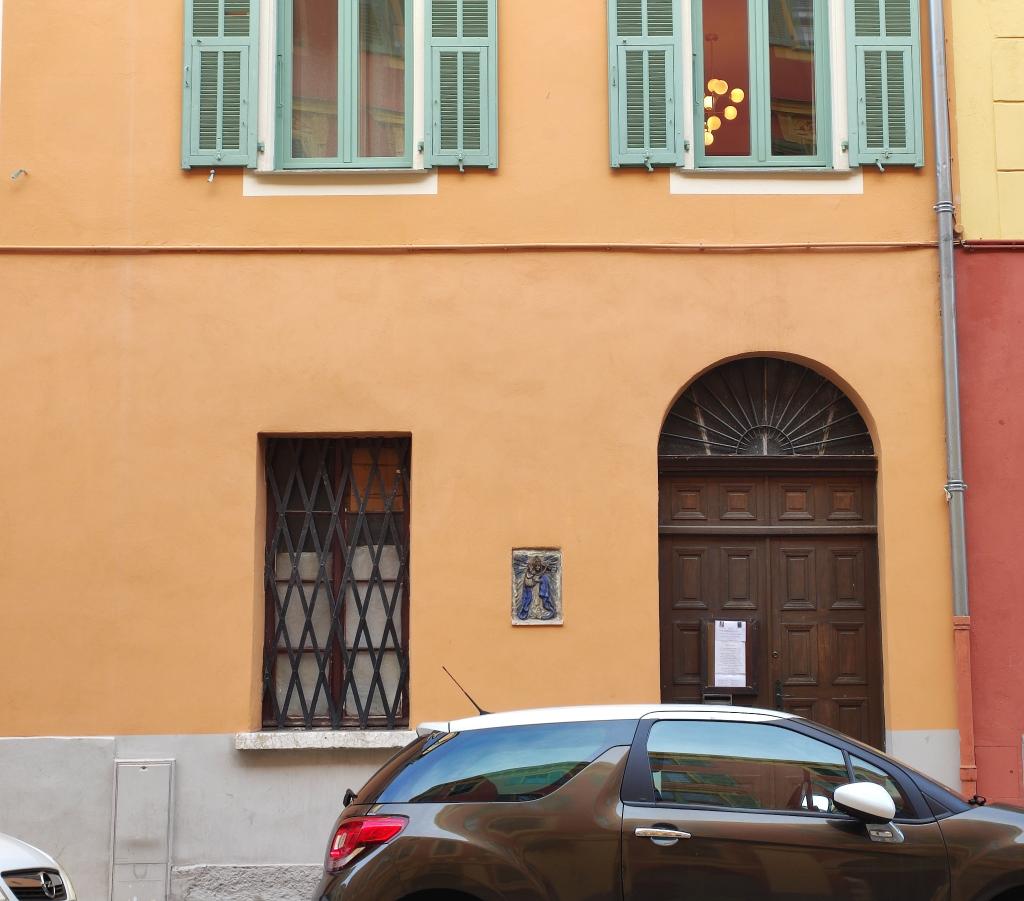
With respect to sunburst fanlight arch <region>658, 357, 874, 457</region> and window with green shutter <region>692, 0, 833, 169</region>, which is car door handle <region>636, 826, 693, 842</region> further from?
window with green shutter <region>692, 0, 833, 169</region>

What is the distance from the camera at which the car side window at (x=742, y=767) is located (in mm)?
5848

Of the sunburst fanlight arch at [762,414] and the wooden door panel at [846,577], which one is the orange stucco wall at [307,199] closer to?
the sunburst fanlight arch at [762,414]

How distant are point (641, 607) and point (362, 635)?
2.04 metres

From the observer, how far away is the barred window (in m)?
9.56

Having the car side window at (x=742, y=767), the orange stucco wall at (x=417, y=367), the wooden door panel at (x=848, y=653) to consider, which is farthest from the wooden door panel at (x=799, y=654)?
the car side window at (x=742, y=767)

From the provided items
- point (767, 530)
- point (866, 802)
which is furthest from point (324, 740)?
point (866, 802)

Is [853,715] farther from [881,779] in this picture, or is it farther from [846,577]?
[881,779]

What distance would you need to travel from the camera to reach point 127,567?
939 cm

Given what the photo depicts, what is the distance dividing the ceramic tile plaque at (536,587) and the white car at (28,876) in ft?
12.2

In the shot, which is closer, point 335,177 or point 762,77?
point 335,177

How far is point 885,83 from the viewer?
32.3ft

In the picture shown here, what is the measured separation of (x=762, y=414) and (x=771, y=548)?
1.01m

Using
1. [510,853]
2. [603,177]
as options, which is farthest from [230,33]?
[510,853]

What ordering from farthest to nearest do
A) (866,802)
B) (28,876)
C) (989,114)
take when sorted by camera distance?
(989,114) → (28,876) → (866,802)
